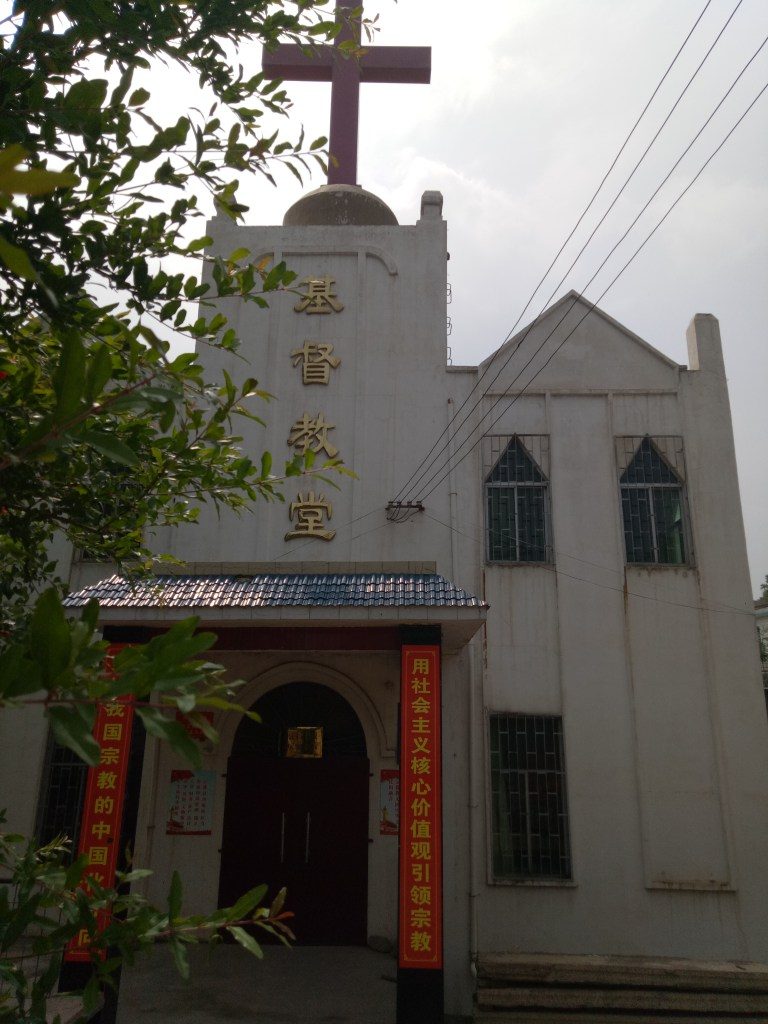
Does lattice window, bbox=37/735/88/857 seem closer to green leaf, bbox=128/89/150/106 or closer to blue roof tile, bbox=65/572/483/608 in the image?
blue roof tile, bbox=65/572/483/608

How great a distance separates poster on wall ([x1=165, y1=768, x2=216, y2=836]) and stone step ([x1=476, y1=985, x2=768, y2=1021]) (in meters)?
3.64

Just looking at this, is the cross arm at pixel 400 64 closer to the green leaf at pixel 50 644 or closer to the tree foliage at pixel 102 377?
the tree foliage at pixel 102 377

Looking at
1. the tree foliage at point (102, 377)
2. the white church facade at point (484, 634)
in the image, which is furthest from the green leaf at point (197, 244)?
the white church facade at point (484, 634)

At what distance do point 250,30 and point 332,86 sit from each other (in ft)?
33.8

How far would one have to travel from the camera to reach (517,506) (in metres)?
10.2

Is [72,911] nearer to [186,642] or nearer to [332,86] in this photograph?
[186,642]

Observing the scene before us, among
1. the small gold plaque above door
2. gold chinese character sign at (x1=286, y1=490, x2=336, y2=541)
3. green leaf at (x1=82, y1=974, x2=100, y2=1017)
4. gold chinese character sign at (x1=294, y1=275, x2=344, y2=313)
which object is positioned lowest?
green leaf at (x1=82, y1=974, x2=100, y2=1017)

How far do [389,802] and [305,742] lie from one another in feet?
4.11

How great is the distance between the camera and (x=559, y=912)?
872cm

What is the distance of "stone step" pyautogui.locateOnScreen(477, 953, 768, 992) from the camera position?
7.69 meters

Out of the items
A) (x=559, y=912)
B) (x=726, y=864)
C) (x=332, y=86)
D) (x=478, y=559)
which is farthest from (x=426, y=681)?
(x=332, y=86)

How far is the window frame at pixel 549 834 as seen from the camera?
8820 mm

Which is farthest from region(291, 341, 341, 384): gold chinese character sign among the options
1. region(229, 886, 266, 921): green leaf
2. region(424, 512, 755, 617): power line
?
region(229, 886, 266, 921): green leaf

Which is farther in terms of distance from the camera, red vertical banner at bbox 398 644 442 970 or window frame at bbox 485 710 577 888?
window frame at bbox 485 710 577 888
